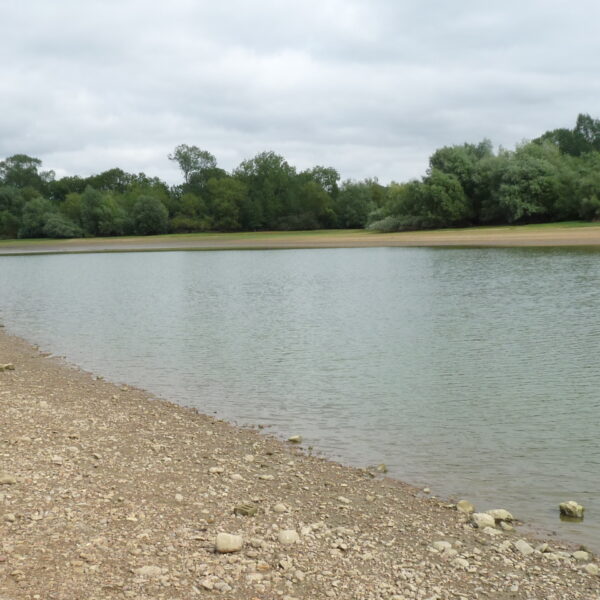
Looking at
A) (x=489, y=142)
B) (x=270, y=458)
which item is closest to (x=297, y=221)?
(x=489, y=142)

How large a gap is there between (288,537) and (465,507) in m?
2.23

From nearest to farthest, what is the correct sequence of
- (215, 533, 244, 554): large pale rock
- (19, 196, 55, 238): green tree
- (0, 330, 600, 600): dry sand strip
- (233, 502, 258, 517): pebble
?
(0, 330, 600, 600): dry sand strip < (215, 533, 244, 554): large pale rock < (233, 502, 258, 517): pebble < (19, 196, 55, 238): green tree

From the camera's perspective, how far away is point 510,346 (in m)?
16.3

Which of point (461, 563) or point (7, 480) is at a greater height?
point (7, 480)

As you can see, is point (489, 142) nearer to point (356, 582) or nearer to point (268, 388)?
point (268, 388)

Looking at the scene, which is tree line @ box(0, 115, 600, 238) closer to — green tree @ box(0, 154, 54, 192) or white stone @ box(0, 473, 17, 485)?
green tree @ box(0, 154, 54, 192)

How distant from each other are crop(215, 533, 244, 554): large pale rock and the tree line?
235ft

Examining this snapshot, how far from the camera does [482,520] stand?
6727mm

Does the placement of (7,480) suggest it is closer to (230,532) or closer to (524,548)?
(230,532)

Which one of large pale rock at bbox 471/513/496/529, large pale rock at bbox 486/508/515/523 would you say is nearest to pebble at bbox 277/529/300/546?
large pale rock at bbox 471/513/496/529

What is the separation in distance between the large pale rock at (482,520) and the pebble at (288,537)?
6.18 feet

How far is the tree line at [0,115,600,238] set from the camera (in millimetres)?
77312

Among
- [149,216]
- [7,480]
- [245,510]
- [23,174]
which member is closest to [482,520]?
[245,510]

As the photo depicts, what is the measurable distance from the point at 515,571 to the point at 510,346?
37.0 feet
